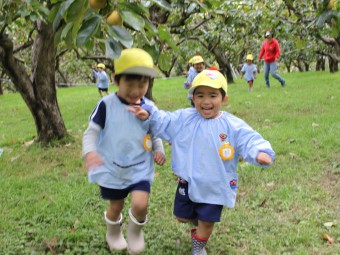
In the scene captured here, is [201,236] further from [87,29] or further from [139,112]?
[87,29]

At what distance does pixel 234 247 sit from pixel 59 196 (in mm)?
1676

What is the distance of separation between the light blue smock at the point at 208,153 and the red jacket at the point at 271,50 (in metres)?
8.26

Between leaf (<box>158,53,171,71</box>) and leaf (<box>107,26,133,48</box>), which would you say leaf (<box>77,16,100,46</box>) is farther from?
leaf (<box>158,53,171,71</box>)

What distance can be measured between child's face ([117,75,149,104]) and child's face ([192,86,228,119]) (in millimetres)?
319

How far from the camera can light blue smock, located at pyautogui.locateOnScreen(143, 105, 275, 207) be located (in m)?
2.32

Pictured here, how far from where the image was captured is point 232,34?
11258mm

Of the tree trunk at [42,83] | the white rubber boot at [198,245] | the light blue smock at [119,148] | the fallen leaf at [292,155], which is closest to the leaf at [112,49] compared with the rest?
the light blue smock at [119,148]

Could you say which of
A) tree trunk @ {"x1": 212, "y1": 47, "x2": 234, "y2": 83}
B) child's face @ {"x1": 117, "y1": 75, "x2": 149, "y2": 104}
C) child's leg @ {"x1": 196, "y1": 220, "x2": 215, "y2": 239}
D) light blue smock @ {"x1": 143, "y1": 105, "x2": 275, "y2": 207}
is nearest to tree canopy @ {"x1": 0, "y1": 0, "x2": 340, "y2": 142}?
child's face @ {"x1": 117, "y1": 75, "x2": 149, "y2": 104}

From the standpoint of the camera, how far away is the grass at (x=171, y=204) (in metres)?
2.73

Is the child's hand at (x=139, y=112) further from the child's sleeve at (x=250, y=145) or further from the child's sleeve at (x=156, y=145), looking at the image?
the child's sleeve at (x=250, y=145)

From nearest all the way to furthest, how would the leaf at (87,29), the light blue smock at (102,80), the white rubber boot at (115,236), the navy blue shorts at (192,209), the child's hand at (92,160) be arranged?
the leaf at (87,29) → the child's hand at (92,160) → the navy blue shorts at (192,209) → the white rubber boot at (115,236) → the light blue smock at (102,80)

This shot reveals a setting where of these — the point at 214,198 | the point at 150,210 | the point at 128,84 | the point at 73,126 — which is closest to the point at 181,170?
the point at 214,198

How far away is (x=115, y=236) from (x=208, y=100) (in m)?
1.07

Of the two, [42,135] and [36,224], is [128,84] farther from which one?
[42,135]
